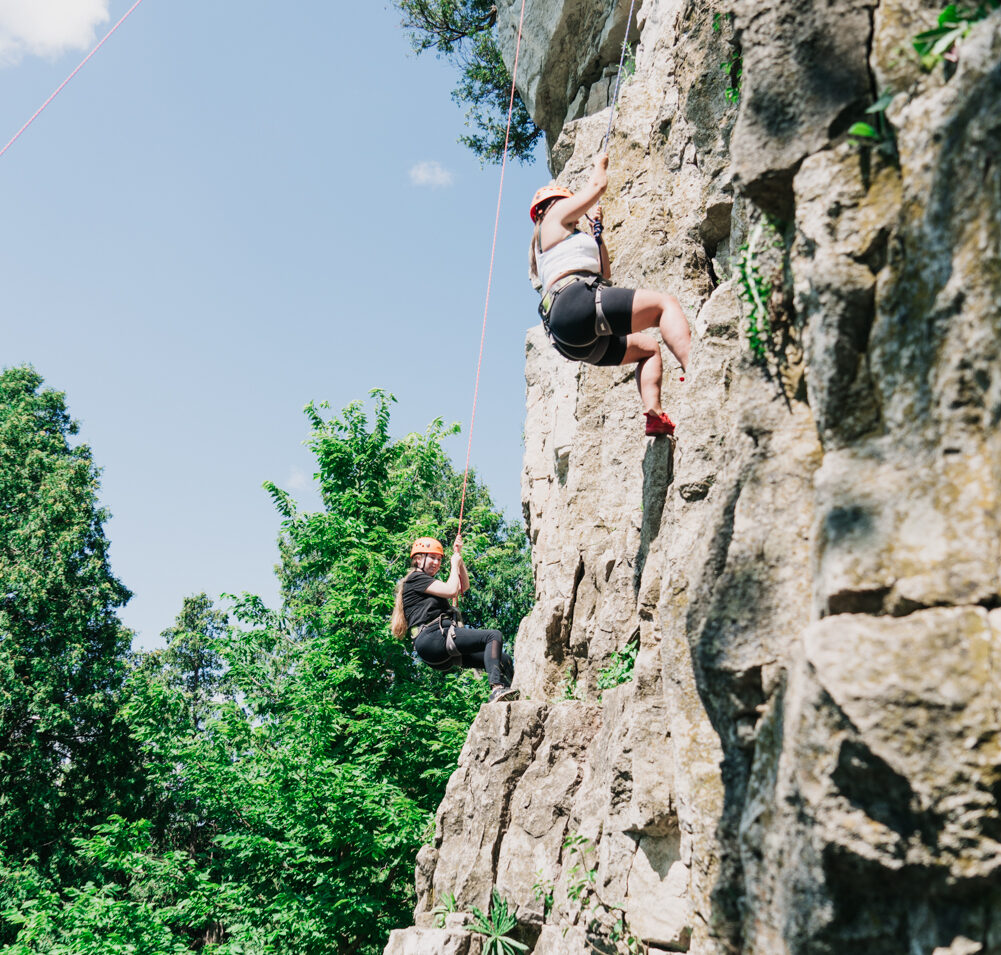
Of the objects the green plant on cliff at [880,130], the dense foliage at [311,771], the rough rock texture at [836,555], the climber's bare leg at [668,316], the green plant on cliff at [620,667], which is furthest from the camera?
the dense foliage at [311,771]

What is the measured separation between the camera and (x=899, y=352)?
2879 millimetres


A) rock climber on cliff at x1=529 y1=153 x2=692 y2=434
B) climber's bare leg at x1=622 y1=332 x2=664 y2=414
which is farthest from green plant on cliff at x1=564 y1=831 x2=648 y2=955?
climber's bare leg at x1=622 y1=332 x2=664 y2=414

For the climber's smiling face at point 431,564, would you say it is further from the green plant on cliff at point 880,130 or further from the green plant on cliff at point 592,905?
the green plant on cliff at point 880,130

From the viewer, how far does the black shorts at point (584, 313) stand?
224 inches

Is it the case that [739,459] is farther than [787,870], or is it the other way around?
[739,459]

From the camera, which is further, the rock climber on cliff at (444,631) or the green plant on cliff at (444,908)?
the rock climber on cliff at (444,631)

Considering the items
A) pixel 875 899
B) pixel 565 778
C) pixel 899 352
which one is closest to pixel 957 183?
pixel 899 352

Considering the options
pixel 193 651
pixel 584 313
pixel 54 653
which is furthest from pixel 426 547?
pixel 193 651

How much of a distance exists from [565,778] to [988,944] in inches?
188

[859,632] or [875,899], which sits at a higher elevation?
[859,632]

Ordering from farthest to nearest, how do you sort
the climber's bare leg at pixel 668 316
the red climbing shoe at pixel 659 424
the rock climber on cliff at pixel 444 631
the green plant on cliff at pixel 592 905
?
the rock climber on cliff at pixel 444 631 < the red climbing shoe at pixel 659 424 < the climber's bare leg at pixel 668 316 < the green plant on cliff at pixel 592 905

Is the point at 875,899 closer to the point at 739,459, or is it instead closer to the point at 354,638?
the point at 739,459

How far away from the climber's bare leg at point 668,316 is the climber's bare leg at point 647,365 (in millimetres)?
384

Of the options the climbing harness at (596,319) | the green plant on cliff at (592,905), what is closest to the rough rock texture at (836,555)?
the green plant on cliff at (592,905)
